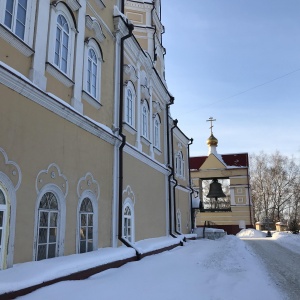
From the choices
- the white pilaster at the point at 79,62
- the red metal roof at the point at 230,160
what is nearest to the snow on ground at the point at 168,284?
the white pilaster at the point at 79,62

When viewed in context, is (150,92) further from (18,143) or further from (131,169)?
(18,143)

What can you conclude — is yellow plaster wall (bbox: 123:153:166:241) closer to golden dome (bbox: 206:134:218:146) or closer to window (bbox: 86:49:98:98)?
window (bbox: 86:49:98:98)

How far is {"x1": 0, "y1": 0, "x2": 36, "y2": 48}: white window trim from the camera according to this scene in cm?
566

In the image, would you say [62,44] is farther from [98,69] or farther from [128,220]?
[128,220]

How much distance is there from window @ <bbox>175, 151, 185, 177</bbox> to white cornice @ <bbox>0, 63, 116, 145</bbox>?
11640mm

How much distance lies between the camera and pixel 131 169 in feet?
36.6

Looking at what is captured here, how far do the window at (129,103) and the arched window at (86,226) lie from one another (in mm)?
3870

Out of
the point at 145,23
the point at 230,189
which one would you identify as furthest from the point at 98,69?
the point at 230,189

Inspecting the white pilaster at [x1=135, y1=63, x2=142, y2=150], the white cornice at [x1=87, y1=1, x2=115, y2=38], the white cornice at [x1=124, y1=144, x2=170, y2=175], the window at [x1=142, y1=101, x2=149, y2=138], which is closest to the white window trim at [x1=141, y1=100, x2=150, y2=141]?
the window at [x1=142, y1=101, x2=149, y2=138]

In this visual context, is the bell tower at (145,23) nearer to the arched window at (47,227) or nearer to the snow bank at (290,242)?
the arched window at (47,227)

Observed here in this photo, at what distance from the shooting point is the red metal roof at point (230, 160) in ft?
122

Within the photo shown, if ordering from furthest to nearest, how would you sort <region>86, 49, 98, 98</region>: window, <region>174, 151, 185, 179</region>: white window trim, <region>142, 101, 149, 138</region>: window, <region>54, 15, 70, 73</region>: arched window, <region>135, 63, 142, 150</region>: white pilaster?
<region>174, 151, 185, 179</region>: white window trim → <region>142, 101, 149, 138</region>: window → <region>135, 63, 142, 150</region>: white pilaster → <region>86, 49, 98, 98</region>: window → <region>54, 15, 70, 73</region>: arched window

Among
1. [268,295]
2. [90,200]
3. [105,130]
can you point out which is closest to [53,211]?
[90,200]

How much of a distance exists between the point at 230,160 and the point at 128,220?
28.7m
